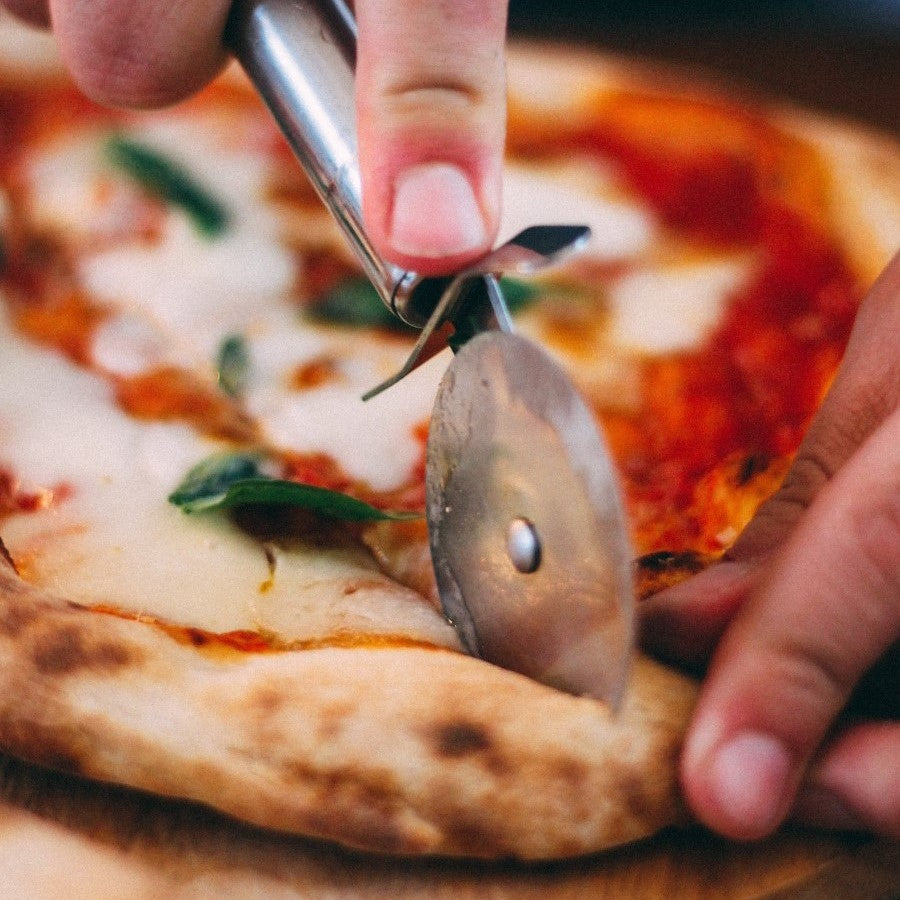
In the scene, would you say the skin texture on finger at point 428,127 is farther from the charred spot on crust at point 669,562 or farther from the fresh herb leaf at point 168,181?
the fresh herb leaf at point 168,181

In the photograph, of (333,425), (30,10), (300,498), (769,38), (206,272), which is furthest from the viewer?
(769,38)

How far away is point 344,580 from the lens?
0.89 m

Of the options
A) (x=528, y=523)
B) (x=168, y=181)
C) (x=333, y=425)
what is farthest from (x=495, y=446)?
(x=168, y=181)

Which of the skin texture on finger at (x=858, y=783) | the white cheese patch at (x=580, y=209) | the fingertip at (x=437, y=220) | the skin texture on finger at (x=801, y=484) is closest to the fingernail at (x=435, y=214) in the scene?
the fingertip at (x=437, y=220)

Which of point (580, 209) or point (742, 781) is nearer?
point (742, 781)

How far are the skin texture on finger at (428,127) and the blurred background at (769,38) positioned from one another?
4.49 ft

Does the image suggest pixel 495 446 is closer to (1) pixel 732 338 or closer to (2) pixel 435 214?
(2) pixel 435 214

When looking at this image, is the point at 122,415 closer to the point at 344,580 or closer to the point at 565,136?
the point at 344,580

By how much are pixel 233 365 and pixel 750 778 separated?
2.32ft

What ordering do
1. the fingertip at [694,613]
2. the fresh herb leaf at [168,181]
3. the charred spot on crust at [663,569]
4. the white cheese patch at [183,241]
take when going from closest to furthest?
the fingertip at [694,613]
the charred spot on crust at [663,569]
the white cheese patch at [183,241]
the fresh herb leaf at [168,181]

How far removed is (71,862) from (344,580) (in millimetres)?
277

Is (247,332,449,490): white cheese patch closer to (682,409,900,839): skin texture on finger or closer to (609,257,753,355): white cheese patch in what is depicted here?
(609,257,753,355): white cheese patch

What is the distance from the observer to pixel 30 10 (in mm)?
1214

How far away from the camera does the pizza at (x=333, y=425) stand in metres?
0.71
